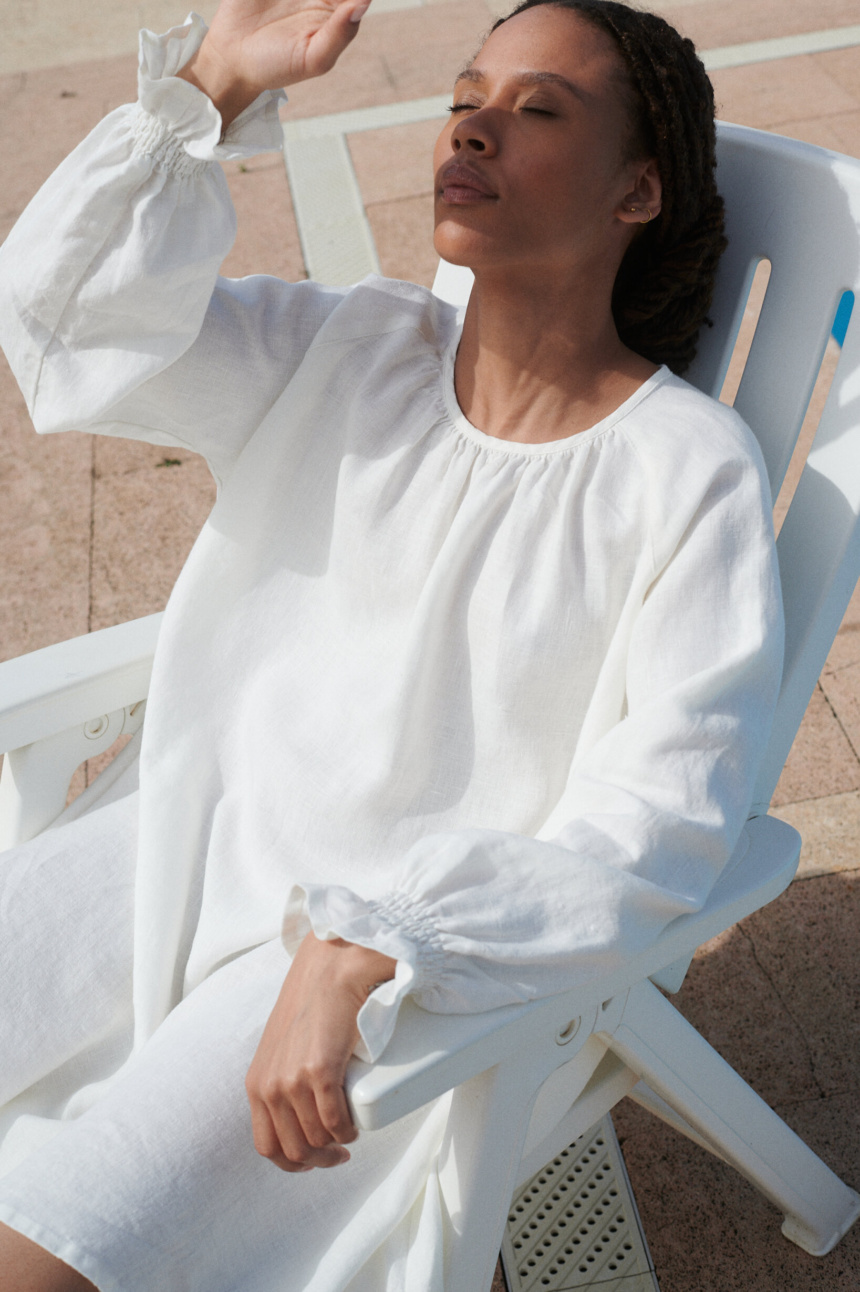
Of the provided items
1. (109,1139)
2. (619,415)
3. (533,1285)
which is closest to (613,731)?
(619,415)

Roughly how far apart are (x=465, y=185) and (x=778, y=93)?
3.99 meters

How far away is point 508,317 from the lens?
145 centimetres

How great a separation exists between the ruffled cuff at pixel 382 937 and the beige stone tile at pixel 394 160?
3697mm

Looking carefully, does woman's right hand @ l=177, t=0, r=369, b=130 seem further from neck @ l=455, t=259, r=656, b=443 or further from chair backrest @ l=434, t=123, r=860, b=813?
chair backrest @ l=434, t=123, r=860, b=813

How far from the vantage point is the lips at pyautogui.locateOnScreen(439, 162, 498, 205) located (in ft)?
4.35

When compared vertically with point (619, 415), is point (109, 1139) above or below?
below

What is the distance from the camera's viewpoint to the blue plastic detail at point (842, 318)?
61.7 inches

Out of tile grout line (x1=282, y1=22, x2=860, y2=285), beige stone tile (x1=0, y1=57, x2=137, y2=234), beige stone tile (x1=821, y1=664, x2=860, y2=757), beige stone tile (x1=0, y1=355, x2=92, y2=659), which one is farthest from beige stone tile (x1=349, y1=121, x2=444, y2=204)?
beige stone tile (x1=821, y1=664, x2=860, y2=757)

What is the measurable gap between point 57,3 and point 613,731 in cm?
739

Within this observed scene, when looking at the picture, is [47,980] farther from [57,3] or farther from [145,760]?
[57,3]

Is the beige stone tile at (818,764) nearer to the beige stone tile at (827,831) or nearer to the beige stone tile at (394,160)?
the beige stone tile at (827,831)

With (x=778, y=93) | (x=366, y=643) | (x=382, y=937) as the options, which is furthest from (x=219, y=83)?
(x=778, y=93)

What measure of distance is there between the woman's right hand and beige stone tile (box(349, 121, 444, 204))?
304 cm

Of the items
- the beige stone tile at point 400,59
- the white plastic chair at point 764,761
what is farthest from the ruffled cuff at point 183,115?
the beige stone tile at point 400,59
